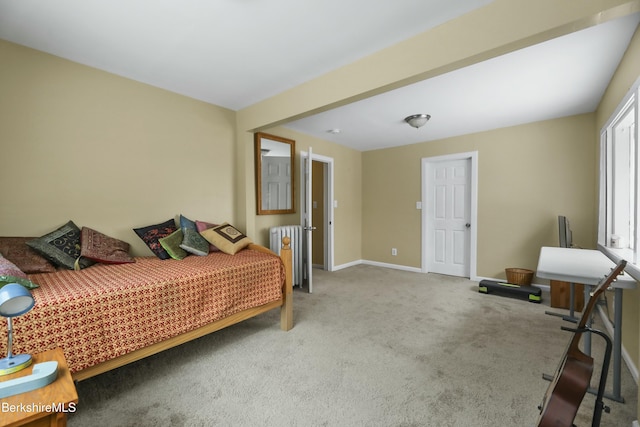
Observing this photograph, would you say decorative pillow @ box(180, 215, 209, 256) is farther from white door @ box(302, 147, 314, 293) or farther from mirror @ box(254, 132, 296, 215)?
white door @ box(302, 147, 314, 293)

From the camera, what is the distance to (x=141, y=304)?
1766mm

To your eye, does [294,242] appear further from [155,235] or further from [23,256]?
[23,256]

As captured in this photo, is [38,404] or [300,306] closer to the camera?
[38,404]

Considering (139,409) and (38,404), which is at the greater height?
(38,404)

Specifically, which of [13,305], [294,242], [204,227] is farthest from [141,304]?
[294,242]

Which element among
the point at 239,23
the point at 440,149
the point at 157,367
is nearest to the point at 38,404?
the point at 157,367

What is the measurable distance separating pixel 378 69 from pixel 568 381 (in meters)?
2.10

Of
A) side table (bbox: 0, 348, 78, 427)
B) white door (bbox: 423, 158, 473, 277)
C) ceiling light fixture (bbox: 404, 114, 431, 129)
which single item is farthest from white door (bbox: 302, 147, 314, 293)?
side table (bbox: 0, 348, 78, 427)

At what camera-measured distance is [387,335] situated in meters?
2.57

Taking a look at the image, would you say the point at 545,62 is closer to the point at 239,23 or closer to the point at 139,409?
the point at 239,23

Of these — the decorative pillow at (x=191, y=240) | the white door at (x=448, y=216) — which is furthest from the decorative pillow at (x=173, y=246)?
the white door at (x=448, y=216)

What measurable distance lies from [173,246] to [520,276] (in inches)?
166

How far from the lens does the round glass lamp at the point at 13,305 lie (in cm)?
102

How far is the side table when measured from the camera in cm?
91
